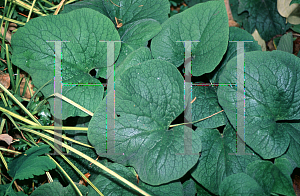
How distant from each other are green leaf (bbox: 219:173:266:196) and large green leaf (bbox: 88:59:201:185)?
231 mm

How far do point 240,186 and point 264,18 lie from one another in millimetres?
1182

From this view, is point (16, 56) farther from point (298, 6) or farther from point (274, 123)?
point (298, 6)

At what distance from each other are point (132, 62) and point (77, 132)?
489 millimetres

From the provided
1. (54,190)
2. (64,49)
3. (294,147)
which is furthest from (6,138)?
(294,147)

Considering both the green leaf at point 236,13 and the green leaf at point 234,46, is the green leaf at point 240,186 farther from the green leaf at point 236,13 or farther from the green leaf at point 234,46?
the green leaf at point 236,13

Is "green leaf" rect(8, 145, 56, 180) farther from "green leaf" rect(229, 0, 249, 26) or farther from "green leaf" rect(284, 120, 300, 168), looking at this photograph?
"green leaf" rect(229, 0, 249, 26)

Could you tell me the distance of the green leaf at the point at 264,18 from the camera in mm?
1537

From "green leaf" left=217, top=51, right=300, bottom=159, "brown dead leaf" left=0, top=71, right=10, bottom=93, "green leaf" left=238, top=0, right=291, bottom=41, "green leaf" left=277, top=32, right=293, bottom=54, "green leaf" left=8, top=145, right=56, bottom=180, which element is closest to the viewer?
"green leaf" left=8, top=145, right=56, bottom=180

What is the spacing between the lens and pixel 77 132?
1190 millimetres

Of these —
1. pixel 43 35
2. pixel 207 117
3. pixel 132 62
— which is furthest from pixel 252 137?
pixel 43 35

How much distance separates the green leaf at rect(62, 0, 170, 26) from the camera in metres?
1.27

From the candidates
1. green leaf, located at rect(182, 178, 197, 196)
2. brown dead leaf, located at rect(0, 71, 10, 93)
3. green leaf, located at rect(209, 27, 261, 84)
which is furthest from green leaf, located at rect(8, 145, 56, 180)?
green leaf, located at rect(209, 27, 261, 84)

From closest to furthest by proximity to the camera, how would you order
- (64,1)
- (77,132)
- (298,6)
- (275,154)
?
(275,154)
(77,132)
(64,1)
(298,6)

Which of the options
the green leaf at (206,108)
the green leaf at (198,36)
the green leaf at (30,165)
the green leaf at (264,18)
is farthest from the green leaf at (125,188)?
the green leaf at (264,18)
